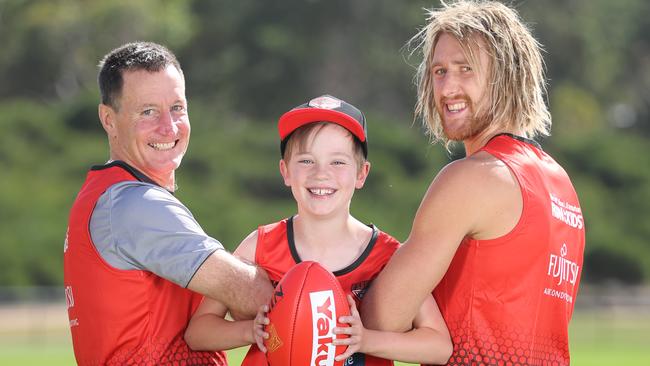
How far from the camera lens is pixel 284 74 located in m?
42.8

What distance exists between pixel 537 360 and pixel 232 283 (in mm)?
1107

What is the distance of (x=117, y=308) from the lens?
4.28m

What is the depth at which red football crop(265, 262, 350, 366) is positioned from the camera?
402cm

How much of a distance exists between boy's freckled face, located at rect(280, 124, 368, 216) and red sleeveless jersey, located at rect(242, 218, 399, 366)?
14 cm

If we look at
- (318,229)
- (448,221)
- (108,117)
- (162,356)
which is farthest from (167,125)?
(448,221)

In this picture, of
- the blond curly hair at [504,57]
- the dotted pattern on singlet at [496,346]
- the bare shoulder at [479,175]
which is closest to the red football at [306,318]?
the dotted pattern on singlet at [496,346]

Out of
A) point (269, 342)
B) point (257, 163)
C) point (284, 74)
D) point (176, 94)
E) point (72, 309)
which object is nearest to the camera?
point (269, 342)

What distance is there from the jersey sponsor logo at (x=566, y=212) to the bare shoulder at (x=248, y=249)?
110 centimetres

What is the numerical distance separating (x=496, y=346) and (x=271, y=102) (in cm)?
3850

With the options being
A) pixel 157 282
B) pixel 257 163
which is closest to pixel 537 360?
pixel 157 282

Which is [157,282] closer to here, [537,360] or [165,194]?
[165,194]

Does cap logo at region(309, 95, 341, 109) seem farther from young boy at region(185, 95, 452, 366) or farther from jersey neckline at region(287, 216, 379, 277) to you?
jersey neckline at region(287, 216, 379, 277)

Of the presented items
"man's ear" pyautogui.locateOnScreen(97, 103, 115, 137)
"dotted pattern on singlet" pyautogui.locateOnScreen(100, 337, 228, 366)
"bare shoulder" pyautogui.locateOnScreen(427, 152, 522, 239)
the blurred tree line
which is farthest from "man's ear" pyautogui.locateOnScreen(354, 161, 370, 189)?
the blurred tree line

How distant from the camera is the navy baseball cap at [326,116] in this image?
4328 mm
